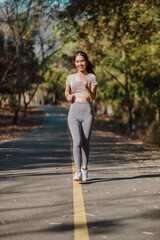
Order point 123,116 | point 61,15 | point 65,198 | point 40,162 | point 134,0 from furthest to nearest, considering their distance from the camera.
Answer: point 123,116
point 61,15
point 134,0
point 40,162
point 65,198

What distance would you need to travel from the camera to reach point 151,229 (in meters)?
3.95

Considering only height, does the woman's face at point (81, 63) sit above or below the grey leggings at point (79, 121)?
above

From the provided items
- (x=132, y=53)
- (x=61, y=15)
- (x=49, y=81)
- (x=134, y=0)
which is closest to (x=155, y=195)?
(x=134, y=0)

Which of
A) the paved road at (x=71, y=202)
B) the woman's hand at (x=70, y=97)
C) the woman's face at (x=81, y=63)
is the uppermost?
the woman's face at (x=81, y=63)

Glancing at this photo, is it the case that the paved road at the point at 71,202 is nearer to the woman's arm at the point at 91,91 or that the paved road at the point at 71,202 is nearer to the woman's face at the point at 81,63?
the woman's arm at the point at 91,91

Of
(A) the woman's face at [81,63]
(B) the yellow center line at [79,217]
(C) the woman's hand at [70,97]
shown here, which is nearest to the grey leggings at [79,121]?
(C) the woman's hand at [70,97]

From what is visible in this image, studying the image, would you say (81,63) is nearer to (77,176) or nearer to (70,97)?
(70,97)

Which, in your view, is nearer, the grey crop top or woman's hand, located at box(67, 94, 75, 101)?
woman's hand, located at box(67, 94, 75, 101)

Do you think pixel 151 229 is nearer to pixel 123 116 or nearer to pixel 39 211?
pixel 39 211

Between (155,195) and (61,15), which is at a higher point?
(61,15)

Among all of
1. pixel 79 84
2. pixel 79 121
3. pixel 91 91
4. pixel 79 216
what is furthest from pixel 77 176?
pixel 79 216

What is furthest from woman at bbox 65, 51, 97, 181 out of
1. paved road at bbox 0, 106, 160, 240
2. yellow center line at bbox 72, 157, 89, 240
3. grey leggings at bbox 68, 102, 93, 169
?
yellow center line at bbox 72, 157, 89, 240

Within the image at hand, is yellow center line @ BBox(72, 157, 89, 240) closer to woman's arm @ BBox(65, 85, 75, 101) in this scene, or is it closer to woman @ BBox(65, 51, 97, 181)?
woman @ BBox(65, 51, 97, 181)

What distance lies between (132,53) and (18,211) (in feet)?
67.1
